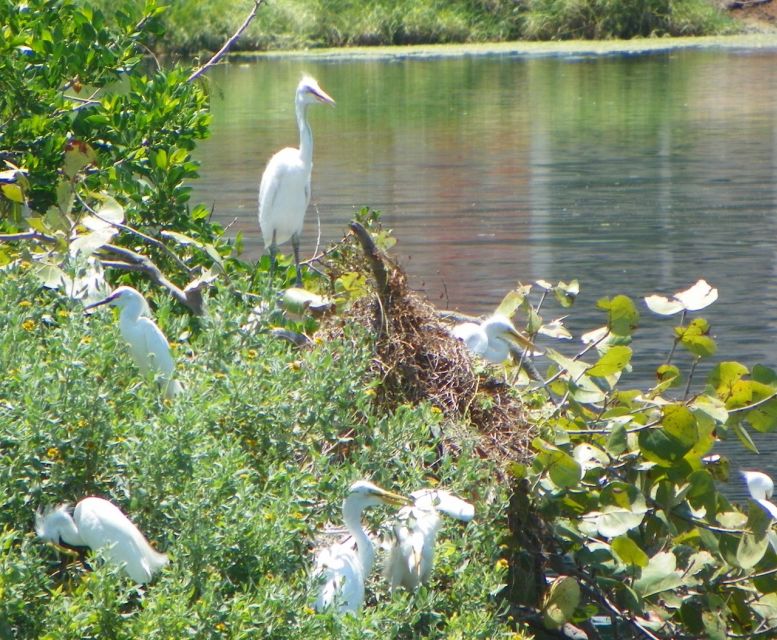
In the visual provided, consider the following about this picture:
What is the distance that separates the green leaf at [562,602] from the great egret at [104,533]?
4.22 feet

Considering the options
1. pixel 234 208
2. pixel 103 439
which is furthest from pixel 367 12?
pixel 103 439

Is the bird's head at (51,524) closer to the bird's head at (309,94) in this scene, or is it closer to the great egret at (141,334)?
the great egret at (141,334)

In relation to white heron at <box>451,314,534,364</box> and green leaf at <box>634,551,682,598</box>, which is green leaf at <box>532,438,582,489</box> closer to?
green leaf at <box>634,551,682,598</box>

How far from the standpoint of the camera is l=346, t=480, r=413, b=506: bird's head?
2975 mm

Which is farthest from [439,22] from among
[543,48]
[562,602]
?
[562,602]

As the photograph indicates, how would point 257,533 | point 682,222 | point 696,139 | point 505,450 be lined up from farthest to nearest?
1. point 696,139
2. point 682,222
3. point 505,450
4. point 257,533

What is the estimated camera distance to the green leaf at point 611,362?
418 cm

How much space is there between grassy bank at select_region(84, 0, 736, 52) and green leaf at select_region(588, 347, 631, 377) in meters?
31.2

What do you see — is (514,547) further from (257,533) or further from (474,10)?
(474,10)

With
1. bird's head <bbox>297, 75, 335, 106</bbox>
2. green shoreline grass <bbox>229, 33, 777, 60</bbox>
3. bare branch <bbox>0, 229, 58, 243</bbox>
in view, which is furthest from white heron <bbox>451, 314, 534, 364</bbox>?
green shoreline grass <bbox>229, 33, 777, 60</bbox>

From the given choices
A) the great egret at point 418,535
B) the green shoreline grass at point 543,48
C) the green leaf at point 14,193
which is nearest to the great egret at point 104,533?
the great egret at point 418,535

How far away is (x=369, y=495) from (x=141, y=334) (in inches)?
41.0

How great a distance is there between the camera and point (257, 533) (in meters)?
2.71

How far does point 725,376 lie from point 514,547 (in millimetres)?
907
